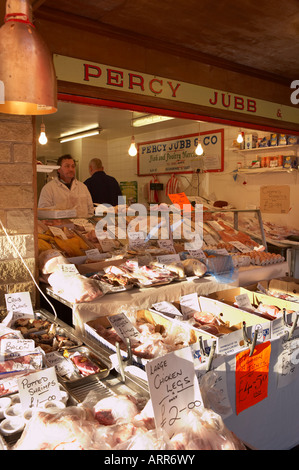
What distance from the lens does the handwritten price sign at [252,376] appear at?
1957 mm

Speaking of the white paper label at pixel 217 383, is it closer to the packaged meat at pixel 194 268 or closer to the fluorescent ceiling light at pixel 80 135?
the packaged meat at pixel 194 268

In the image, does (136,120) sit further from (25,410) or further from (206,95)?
(25,410)

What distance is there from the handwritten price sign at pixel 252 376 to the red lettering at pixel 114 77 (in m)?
2.61

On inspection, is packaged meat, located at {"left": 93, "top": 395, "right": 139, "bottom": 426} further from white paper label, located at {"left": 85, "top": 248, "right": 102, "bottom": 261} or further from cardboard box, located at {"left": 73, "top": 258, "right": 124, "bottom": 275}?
white paper label, located at {"left": 85, "top": 248, "right": 102, "bottom": 261}

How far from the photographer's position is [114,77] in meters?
3.51

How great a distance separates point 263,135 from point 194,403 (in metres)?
7.45

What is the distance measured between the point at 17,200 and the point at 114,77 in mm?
1535

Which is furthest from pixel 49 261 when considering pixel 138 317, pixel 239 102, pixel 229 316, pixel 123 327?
pixel 239 102

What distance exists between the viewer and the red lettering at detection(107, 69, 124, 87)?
3.47 metres

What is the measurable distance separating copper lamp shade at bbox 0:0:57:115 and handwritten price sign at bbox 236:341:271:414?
155cm

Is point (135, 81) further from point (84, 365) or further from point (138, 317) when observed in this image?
point (84, 365)

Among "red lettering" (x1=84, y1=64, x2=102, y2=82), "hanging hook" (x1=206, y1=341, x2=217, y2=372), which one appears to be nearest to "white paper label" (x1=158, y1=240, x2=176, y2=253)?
"red lettering" (x1=84, y1=64, x2=102, y2=82)

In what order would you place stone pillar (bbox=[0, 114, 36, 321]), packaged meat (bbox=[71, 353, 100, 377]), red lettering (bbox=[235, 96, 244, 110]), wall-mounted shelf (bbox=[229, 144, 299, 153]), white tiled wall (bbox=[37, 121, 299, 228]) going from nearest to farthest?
packaged meat (bbox=[71, 353, 100, 377])
stone pillar (bbox=[0, 114, 36, 321])
red lettering (bbox=[235, 96, 244, 110])
wall-mounted shelf (bbox=[229, 144, 299, 153])
white tiled wall (bbox=[37, 121, 299, 228])

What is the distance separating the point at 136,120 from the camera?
32.2ft
